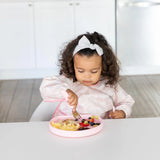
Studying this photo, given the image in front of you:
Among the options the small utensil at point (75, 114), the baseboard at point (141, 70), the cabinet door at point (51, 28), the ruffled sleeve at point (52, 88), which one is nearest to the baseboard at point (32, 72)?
the baseboard at point (141, 70)

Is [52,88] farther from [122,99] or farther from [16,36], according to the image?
[16,36]

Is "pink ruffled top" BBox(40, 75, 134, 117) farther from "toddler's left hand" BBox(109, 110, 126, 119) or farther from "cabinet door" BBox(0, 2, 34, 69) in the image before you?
"cabinet door" BBox(0, 2, 34, 69)

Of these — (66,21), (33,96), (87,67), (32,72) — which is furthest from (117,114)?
(32,72)

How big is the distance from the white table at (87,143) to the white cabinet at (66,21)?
2.65 metres

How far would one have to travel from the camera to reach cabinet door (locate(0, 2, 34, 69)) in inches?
154

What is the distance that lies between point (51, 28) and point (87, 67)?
2449mm

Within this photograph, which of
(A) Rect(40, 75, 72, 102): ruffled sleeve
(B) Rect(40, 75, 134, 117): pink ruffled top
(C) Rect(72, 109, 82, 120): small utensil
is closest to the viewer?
(C) Rect(72, 109, 82, 120): small utensil

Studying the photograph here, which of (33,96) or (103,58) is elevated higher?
(103,58)

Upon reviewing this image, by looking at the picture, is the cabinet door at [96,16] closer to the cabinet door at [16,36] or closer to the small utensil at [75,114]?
the cabinet door at [16,36]

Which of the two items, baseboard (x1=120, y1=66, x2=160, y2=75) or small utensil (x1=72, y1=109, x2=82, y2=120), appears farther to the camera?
baseboard (x1=120, y1=66, x2=160, y2=75)

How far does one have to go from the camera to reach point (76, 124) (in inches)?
51.2

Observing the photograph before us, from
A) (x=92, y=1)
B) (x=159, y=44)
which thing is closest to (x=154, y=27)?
(x=159, y=44)

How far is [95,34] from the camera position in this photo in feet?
5.63

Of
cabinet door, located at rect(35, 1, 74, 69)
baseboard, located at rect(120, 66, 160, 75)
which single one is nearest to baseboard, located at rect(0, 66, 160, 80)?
baseboard, located at rect(120, 66, 160, 75)
